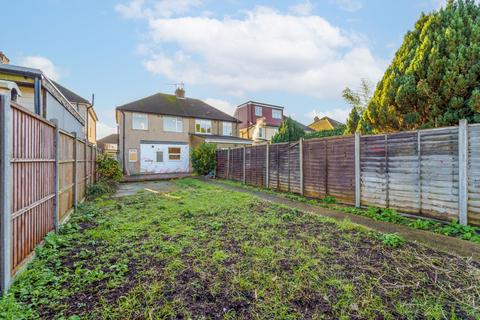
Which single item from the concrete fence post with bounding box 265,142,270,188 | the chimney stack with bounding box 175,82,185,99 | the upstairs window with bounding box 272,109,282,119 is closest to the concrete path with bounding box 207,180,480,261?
the concrete fence post with bounding box 265,142,270,188

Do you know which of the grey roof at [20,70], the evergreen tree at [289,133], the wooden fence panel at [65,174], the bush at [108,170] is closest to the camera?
the wooden fence panel at [65,174]

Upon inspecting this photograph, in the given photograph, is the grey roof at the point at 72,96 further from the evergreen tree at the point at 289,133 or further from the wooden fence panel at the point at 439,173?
the wooden fence panel at the point at 439,173

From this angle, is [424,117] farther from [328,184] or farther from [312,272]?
[312,272]

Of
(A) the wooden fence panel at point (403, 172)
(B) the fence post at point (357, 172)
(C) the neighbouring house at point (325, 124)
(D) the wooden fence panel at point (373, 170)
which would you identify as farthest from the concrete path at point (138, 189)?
(C) the neighbouring house at point (325, 124)

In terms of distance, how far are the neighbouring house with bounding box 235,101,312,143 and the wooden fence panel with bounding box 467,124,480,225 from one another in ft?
78.0

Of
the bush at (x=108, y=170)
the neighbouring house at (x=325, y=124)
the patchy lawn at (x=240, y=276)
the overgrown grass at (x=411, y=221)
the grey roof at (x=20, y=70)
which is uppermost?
the neighbouring house at (x=325, y=124)

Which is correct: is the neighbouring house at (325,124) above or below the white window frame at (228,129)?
above

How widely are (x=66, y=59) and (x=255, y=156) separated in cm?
1013

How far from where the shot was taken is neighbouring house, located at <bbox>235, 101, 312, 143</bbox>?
1108 inches

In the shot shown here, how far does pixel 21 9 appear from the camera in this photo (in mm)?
6949

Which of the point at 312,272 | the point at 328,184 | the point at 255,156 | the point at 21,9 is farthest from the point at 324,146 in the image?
the point at 21,9

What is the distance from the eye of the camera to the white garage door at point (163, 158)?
60.8 feet

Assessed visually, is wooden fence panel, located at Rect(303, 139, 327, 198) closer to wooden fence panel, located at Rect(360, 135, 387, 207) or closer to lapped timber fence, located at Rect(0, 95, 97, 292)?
wooden fence panel, located at Rect(360, 135, 387, 207)

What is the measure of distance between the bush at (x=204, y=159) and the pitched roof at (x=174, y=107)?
264 inches
